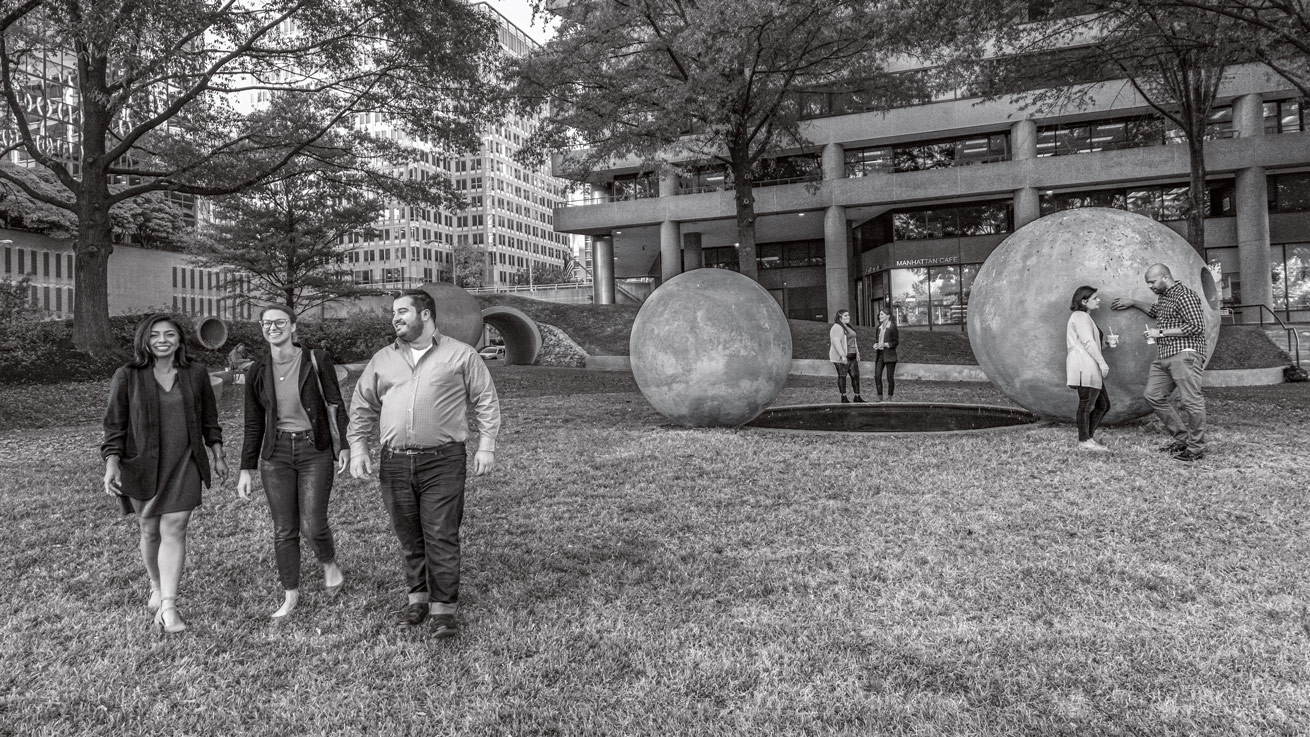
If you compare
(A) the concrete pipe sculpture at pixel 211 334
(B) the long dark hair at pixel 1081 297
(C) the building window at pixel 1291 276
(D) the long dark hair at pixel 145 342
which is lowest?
(D) the long dark hair at pixel 145 342

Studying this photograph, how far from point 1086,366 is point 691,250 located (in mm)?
35243

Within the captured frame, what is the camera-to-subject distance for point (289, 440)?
181 inches

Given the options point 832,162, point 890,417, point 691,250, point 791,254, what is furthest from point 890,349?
point 791,254

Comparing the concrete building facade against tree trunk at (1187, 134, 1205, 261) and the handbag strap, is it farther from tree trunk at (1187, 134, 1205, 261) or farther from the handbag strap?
the handbag strap

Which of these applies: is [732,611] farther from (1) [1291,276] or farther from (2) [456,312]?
(1) [1291,276]

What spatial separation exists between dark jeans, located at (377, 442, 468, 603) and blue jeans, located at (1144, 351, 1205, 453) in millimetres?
7531

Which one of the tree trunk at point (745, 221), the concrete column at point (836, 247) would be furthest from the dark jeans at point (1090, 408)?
the concrete column at point (836, 247)

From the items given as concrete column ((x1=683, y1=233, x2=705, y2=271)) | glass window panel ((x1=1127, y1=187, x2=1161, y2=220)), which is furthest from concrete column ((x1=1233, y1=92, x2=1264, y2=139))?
concrete column ((x1=683, y1=233, x2=705, y2=271))

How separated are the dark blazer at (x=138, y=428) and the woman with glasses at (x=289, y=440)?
0.27 metres

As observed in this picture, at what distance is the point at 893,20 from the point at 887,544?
39.4 feet

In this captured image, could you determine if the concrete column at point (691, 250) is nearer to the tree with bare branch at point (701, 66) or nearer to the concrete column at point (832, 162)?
the concrete column at point (832, 162)

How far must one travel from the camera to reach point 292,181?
2792cm

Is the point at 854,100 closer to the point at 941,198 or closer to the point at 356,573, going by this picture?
the point at 941,198

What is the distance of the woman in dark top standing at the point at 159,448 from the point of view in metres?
4.33
